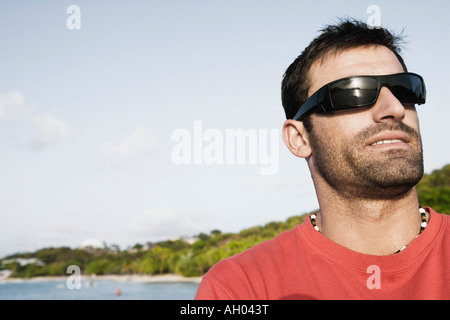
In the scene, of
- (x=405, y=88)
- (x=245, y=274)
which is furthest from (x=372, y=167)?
(x=245, y=274)

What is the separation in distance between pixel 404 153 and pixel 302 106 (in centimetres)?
77

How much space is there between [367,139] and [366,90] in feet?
1.04

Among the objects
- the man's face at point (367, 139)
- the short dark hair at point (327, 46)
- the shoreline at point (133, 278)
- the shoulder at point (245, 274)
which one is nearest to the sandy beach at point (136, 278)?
the shoreline at point (133, 278)

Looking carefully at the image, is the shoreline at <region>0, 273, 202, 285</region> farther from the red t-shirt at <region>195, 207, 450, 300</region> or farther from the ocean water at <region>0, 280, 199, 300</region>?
the red t-shirt at <region>195, 207, 450, 300</region>

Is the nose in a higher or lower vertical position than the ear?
higher

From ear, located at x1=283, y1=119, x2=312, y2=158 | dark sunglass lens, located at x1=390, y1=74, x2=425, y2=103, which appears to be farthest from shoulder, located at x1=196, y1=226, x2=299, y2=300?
dark sunglass lens, located at x1=390, y1=74, x2=425, y2=103

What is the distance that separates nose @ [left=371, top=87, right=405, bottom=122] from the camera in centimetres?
230

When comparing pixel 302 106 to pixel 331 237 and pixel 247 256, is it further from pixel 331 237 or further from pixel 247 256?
pixel 247 256

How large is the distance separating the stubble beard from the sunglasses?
20 cm

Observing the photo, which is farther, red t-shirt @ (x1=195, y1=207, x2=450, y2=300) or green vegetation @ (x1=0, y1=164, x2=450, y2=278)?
green vegetation @ (x1=0, y1=164, x2=450, y2=278)

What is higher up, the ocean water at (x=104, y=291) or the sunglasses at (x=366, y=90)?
the sunglasses at (x=366, y=90)

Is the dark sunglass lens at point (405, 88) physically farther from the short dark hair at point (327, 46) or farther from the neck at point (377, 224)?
the neck at point (377, 224)

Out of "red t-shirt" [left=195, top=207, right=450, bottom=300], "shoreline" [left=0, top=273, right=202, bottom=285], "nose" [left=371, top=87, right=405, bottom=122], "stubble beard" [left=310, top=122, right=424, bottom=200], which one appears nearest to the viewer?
"red t-shirt" [left=195, top=207, right=450, bottom=300]

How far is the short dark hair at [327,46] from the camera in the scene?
2.62 m
